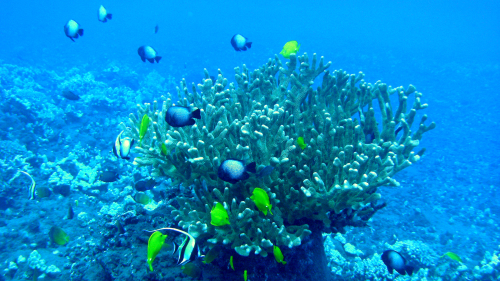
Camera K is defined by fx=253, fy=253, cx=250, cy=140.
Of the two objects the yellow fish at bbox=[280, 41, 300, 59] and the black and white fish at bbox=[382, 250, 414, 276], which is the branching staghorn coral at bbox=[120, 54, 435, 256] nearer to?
the black and white fish at bbox=[382, 250, 414, 276]

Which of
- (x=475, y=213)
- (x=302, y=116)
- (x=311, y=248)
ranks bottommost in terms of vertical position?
(x=311, y=248)

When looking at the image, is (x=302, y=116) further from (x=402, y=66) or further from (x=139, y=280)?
(x=402, y=66)

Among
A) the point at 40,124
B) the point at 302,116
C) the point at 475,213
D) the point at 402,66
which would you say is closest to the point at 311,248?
the point at 302,116

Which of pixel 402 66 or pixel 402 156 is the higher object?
pixel 402 66

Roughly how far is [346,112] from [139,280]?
13.1 feet

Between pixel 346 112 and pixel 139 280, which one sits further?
pixel 346 112

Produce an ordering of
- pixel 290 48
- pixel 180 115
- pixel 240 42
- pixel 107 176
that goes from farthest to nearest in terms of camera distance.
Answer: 1. pixel 240 42
2. pixel 107 176
3. pixel 290 48
4. pixel 180 115

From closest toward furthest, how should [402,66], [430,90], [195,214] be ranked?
[195,214], [430,90], [402,66]

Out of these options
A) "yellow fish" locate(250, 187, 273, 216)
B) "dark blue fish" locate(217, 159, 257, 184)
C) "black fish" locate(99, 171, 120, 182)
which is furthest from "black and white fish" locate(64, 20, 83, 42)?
"yellow fish" locate(250, 187, 273, 216)

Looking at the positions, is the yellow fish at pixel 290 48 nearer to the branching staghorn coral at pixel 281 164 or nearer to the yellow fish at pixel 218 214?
the branching staghorn coral at pixel 281 164

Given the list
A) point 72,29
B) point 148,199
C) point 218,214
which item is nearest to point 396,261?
point 218,214

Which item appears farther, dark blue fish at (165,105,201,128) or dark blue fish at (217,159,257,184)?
dark blue fish at (165,105,201,128)

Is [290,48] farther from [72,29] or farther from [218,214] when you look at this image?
[72,29]

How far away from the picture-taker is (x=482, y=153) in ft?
59.1
